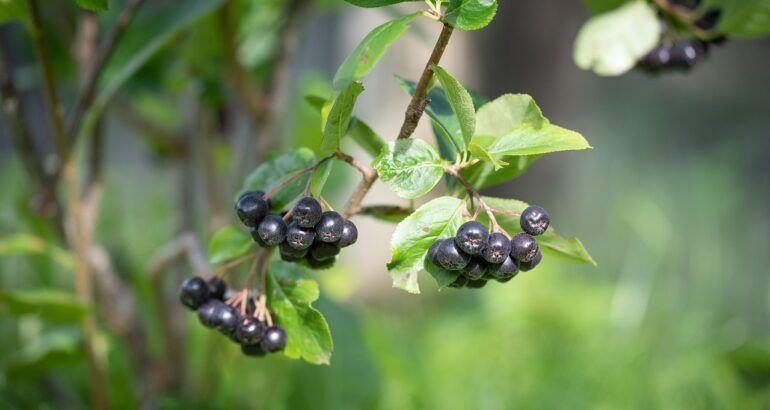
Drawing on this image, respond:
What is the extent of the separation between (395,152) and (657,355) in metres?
1.72

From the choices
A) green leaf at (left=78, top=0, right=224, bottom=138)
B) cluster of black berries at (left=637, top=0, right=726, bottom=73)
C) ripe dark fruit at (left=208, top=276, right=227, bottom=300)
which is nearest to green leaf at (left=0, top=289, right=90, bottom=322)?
green leaf at (left=78, top=0, right=224, bottom=138)

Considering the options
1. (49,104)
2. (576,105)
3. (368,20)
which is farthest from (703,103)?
(49,104)

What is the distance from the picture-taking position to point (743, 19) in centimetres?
77

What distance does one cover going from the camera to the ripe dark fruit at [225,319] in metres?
0.62

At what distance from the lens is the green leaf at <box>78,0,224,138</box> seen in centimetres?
88

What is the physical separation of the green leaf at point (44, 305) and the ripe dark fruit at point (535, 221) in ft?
2.28

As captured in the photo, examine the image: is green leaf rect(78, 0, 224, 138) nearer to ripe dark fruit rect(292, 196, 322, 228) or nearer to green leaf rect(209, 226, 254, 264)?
green leaf rect(209, 226, 254, 264)

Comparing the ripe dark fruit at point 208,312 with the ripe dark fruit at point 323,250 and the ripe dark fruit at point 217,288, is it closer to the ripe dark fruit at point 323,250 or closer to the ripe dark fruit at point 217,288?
the ripe dark fruit at point 217,288

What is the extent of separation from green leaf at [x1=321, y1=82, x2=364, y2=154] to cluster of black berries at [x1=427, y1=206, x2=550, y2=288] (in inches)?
4.3

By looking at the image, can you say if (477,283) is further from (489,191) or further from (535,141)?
(489,191)

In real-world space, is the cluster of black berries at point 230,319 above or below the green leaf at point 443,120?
below

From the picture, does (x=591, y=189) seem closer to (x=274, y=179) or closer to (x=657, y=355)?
(x=657, y=355)

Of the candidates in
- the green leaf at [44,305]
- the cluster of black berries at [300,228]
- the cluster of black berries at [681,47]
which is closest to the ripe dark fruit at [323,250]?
the cluster of black berries at [300,228]

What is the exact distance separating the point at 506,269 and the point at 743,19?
43cm
